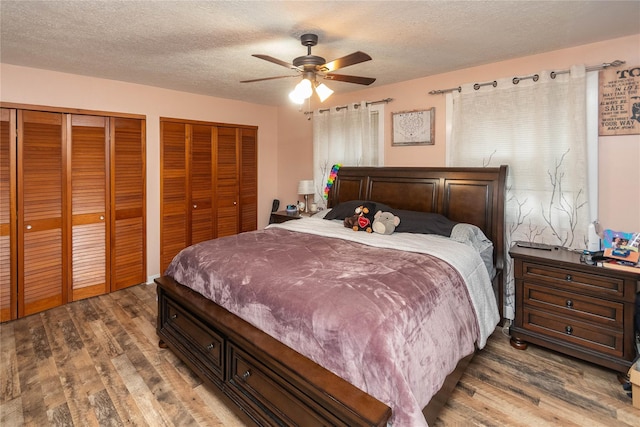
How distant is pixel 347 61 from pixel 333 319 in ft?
5.56

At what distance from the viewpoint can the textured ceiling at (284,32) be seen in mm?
2131

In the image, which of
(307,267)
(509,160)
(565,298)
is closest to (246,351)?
(307,267)

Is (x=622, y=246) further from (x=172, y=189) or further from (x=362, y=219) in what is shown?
(x=172, y=189)

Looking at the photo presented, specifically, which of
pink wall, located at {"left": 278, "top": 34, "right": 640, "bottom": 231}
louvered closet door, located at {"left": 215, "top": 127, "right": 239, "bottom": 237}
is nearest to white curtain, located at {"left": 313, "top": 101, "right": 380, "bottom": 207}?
pink wall, located at {"left": 278, "top": 34, "right": 640, "bottom": 231}

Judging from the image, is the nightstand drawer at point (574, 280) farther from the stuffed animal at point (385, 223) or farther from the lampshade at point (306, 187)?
the lampshade at point (306, 187)

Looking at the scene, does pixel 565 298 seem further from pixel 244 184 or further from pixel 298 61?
pixel 244 184

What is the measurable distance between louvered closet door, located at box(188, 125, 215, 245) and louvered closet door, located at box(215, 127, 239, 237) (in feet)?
0.40

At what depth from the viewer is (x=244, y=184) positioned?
17.0 feet

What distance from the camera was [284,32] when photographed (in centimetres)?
251

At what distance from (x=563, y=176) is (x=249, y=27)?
2.79m

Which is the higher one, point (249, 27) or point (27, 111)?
point (249, 27)

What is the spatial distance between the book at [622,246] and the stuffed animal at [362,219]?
5.82ft

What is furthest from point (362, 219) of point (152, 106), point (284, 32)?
point (152, 106)

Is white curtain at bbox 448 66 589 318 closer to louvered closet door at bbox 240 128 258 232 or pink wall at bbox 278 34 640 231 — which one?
pink wall at bbox 278 34 640 231
